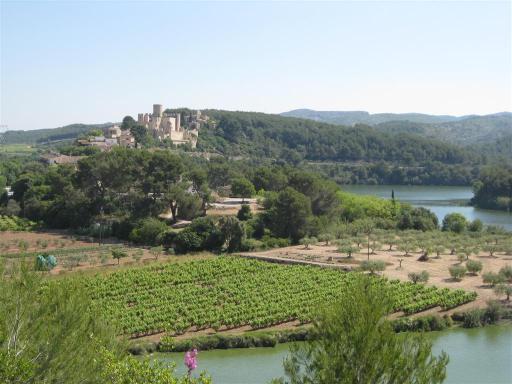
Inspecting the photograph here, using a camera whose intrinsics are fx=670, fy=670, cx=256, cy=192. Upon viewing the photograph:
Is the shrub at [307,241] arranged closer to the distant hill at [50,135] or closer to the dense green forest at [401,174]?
the dense green forest at [401,174]

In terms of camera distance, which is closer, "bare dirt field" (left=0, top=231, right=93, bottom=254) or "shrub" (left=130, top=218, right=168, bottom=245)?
"bare dirt field" (left=0, top=231, right=93, bottom=254)

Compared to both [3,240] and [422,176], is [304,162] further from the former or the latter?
[3,240]

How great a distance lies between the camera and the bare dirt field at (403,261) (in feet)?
95.9

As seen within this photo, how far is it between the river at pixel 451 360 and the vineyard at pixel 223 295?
201 centimetres

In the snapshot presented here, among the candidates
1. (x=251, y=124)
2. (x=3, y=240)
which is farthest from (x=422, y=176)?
(x=3, y=240)

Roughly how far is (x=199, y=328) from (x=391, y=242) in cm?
1834

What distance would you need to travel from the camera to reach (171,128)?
9869 cm

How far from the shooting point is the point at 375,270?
3080 centimetres

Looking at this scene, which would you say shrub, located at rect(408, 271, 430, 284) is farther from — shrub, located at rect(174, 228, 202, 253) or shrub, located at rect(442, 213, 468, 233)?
shrub, located at rect(442, 213, 468, 233)

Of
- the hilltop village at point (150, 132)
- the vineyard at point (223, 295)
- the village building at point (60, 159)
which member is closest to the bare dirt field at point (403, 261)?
the vineyard at point (223, 295)

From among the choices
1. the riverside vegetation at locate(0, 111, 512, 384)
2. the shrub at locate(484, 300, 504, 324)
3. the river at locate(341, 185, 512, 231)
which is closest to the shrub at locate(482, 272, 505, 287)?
the riverside vegetation at locate(0, 111, 512, 384)

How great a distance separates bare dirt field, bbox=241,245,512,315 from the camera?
2923 cm

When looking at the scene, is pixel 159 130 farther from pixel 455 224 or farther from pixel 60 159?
pixel 455 224

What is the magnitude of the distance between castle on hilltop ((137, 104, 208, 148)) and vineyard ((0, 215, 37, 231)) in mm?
45441
